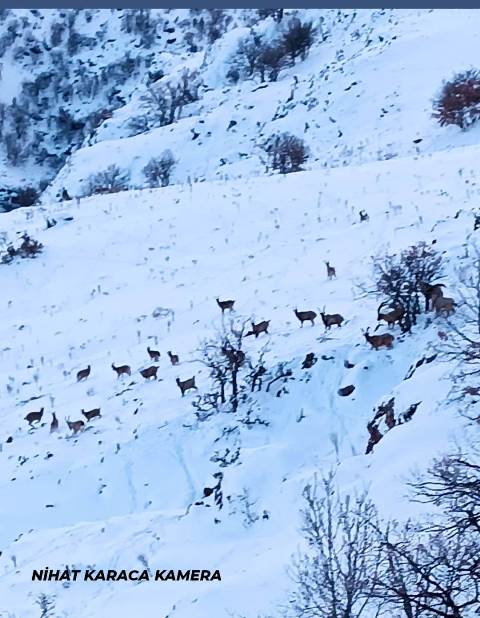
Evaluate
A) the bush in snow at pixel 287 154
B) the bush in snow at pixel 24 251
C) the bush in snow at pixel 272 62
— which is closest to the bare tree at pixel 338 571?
the bush in snow at pixel 24 251

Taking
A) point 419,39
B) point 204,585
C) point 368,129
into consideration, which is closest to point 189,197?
point 368,129

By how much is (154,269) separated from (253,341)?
601cm

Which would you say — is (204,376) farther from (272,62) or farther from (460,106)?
(272,62)

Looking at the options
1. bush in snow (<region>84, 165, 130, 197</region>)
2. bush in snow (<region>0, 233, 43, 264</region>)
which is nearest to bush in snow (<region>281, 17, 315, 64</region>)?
bush in snow (<region>84, 165, 130, 197</region>)

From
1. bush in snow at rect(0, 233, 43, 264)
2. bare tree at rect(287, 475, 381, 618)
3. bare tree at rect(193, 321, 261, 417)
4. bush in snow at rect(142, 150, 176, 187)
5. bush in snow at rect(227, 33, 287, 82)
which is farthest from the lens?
bush in snow at rect(227, 33, 287, 82)

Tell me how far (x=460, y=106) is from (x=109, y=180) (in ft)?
59.4

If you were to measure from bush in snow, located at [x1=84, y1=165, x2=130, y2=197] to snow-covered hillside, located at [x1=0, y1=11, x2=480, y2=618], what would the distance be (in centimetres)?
1355

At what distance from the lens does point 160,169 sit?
37.1 meters

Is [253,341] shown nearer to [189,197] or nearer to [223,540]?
[223,540]

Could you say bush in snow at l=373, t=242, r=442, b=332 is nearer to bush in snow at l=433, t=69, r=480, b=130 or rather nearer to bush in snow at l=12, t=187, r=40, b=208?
bush in snow at l=433, t=69, r=480, b=130

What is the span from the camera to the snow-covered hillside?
8602mm

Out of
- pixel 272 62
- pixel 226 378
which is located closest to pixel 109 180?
pixel 272 62

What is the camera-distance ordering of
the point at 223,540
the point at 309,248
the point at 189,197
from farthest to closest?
the point at 189,197, the point at 309,248, the point at 223,540

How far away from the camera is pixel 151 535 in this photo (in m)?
9.20
